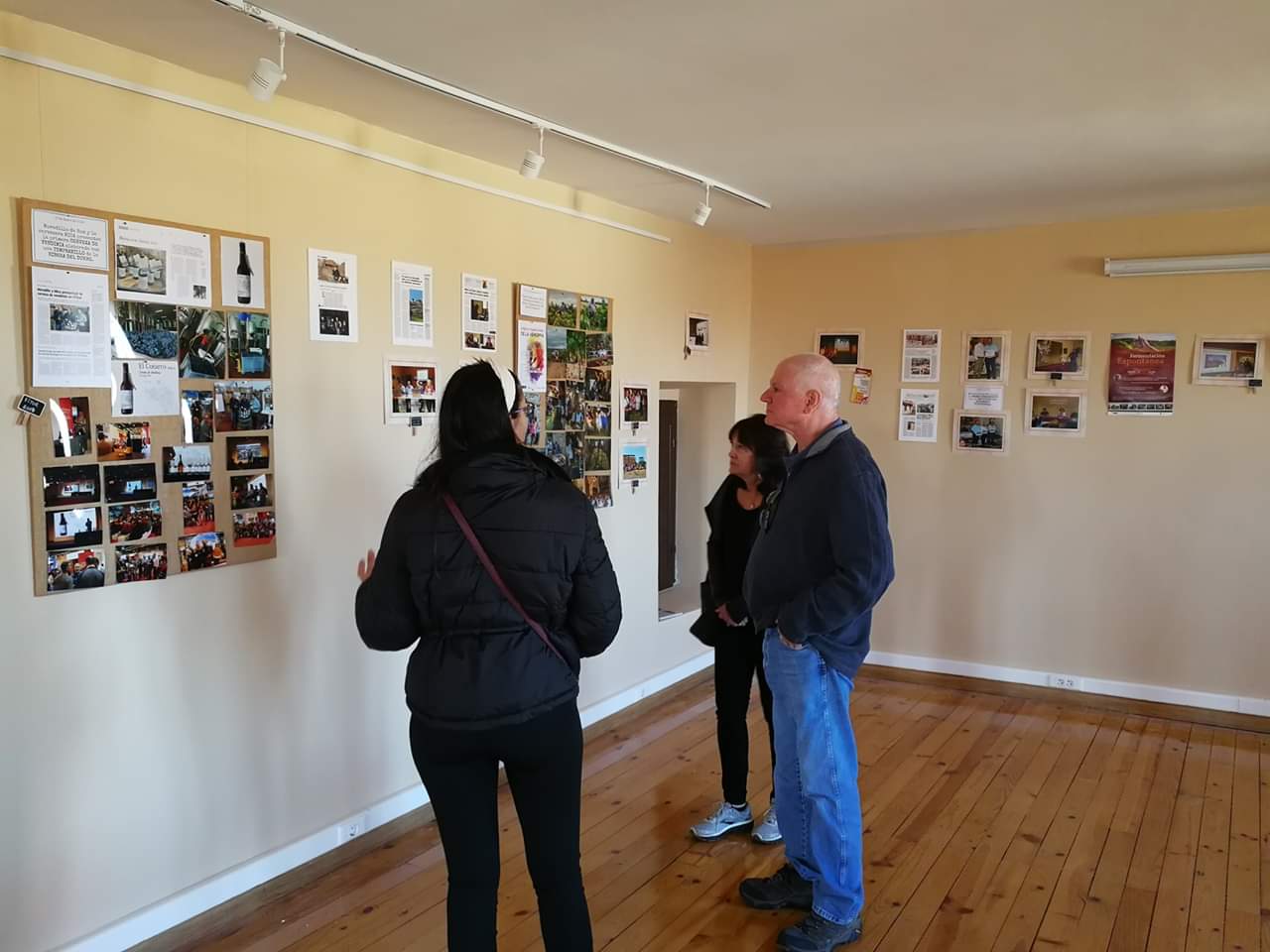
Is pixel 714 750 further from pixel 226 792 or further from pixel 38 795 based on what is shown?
pixel 38 795

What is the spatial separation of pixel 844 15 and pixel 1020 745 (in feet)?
10.8

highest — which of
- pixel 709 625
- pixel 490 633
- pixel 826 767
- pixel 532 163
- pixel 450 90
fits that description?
pixel 450 90

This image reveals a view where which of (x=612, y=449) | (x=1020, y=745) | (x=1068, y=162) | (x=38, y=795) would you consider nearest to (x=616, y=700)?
(x=612, y=449)

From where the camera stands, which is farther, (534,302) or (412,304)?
(534,302)

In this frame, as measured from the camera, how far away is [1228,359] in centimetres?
436

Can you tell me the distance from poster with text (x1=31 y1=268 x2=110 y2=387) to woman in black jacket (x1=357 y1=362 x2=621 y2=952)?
102cm

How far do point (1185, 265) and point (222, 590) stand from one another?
14.2ft

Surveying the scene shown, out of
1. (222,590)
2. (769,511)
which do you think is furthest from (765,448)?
(222,590)

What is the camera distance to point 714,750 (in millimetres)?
4066

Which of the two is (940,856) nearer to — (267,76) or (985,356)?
(985,356)

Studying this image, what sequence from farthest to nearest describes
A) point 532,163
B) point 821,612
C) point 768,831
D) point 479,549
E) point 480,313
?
point 480,313, point 768,831, point 532,163, point 821,612, point 479,549

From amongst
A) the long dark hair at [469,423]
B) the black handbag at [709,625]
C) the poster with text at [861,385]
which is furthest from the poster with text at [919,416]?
the long dark hair at [469,423]

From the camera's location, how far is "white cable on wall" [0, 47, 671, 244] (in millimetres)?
2217

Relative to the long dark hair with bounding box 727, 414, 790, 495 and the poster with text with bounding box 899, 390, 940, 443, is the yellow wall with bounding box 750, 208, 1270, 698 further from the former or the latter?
the long dark hair with bounding box 727, 414, 790, 495
